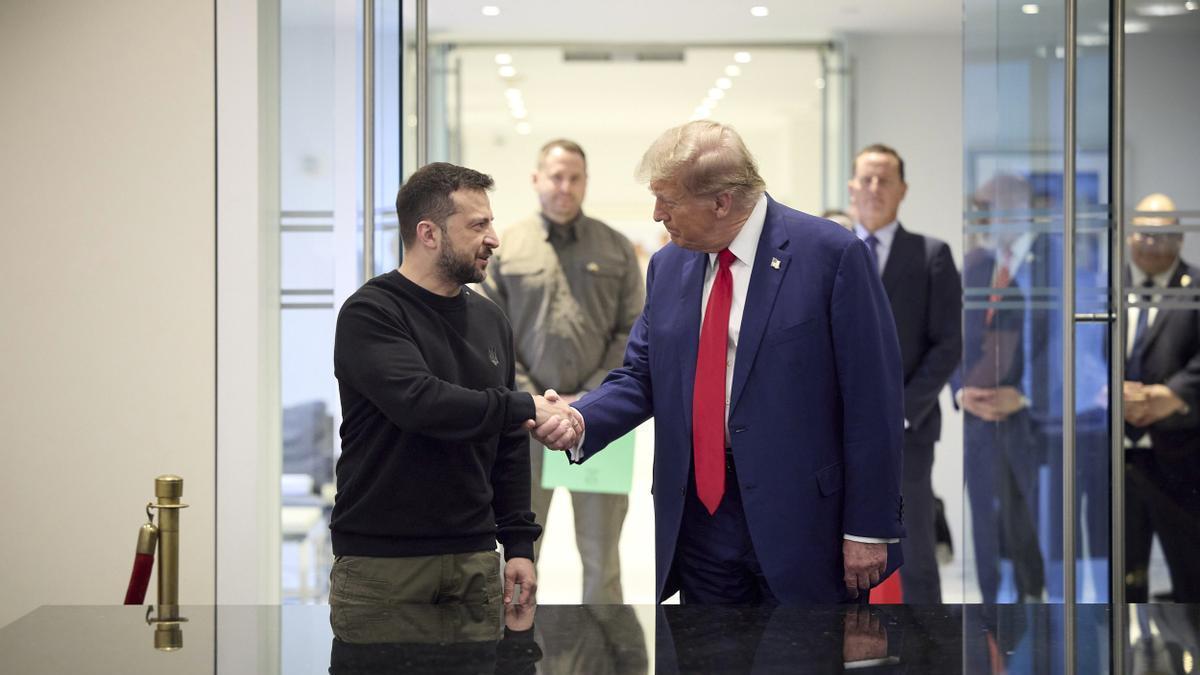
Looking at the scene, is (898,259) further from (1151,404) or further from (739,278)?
(739,278)

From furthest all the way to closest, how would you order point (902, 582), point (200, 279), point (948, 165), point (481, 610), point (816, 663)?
1. point (948, 165)
2. point (902, 582)
3. point (200, 279)
4. point (481, 610)
5. point (816, 663)

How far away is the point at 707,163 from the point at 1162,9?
2181 millimetres

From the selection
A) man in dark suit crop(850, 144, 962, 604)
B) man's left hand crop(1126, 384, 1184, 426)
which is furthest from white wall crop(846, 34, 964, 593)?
man's left hand crop(1126, 384, 1184, 426)

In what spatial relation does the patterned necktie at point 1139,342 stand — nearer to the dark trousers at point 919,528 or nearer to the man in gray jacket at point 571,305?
the dark trousers at point 919,528

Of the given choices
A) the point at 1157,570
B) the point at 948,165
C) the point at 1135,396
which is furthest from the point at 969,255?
the point at 948,165

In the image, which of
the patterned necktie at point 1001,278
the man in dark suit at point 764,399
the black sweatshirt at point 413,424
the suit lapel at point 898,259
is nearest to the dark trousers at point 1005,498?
the patterned necktie at point 1001,278

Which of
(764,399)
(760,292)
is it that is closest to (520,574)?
(764,399)

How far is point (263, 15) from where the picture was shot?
13.8ft

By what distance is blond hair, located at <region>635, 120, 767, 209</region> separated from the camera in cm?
285

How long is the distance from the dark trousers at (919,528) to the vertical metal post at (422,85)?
81.7 inches

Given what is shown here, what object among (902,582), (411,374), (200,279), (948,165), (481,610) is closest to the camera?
(481,610)

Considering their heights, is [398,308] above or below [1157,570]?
above

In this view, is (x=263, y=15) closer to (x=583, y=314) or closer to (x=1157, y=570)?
(x=583, y=314)

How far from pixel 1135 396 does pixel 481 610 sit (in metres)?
2.85
